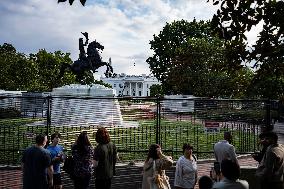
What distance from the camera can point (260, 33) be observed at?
5.20 meters

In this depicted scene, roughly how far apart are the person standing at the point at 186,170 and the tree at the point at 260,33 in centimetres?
287

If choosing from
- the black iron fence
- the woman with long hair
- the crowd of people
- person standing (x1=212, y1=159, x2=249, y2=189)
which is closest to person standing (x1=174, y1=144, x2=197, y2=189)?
the crowd of people

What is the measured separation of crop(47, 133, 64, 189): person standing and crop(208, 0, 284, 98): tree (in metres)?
4.65

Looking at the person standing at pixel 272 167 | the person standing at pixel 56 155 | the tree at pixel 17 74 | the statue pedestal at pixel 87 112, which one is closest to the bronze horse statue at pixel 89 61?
the statue pedestal at pixel 87 112

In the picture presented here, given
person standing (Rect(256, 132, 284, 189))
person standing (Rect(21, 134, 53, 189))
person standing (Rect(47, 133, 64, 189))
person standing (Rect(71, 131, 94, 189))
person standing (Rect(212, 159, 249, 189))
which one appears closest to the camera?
person standing (Rect(212, 159, 249, 189))

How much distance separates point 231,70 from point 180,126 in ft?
26.9

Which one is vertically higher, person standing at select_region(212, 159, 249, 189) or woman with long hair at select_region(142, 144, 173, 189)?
person standing at select_region(212, 159, 249, 189)

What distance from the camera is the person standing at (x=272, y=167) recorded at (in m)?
6.77

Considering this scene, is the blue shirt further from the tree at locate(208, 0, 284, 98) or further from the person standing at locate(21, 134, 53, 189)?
the tree at locate(208, 0, 284, 98)

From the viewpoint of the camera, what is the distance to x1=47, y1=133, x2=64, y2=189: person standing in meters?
8.46

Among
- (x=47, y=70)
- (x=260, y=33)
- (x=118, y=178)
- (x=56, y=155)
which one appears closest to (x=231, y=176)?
(x=260, y=33)

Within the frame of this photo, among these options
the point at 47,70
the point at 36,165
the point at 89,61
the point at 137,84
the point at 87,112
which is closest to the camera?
the point at 36,165

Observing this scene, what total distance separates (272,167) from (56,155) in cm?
441

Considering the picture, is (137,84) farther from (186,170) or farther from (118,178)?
(186,170)
